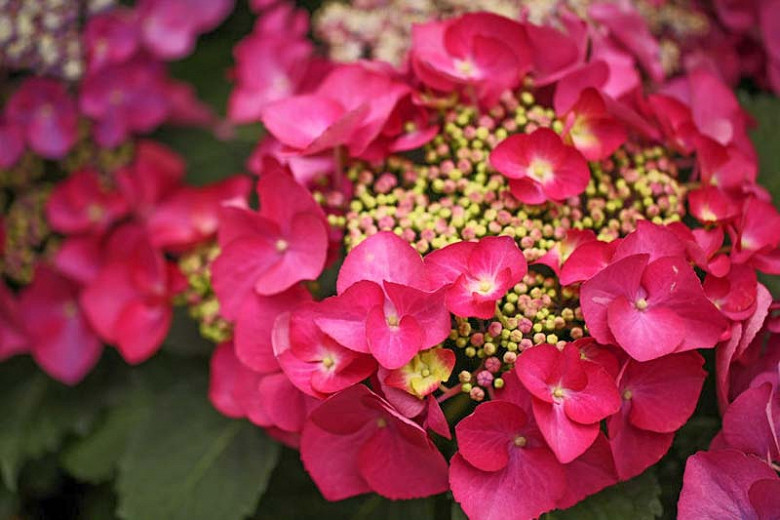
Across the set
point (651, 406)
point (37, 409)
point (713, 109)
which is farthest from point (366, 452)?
point (37, 409)

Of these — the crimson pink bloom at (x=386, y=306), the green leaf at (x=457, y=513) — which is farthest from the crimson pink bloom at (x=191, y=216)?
the green leaf at (x=457, y=513)

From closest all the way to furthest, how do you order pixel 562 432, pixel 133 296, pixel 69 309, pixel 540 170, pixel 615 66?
pixel 562 432 < pixel 540 170 < pixel 615 66 < pixel 133 296 < pixel 69 309

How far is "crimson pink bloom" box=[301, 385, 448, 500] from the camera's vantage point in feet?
2.16

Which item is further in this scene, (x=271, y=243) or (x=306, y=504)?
(x=306, y=504)

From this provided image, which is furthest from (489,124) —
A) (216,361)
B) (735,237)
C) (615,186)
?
(216,361)

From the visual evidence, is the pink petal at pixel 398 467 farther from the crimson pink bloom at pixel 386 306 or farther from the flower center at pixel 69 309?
the flower center at pixel 69 309

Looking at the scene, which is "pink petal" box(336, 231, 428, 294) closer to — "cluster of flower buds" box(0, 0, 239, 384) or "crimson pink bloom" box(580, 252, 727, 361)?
"crimson pink bloom" box(580, 252, 727, 361)

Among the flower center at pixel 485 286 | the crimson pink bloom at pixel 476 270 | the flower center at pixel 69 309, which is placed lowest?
the flower center at pixel 69 309

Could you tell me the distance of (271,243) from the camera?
2.53 feet

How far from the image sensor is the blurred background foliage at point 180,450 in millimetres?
785

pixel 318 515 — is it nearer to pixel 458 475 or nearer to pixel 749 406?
pixel 458 475

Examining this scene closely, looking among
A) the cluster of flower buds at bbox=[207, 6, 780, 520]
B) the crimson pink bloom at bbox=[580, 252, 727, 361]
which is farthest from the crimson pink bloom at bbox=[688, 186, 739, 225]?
the crimson pink bloom at bbox=[580, 252, 727, 361]

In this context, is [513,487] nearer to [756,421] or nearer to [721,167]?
[756,421]

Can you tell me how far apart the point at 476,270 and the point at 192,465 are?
421mm
